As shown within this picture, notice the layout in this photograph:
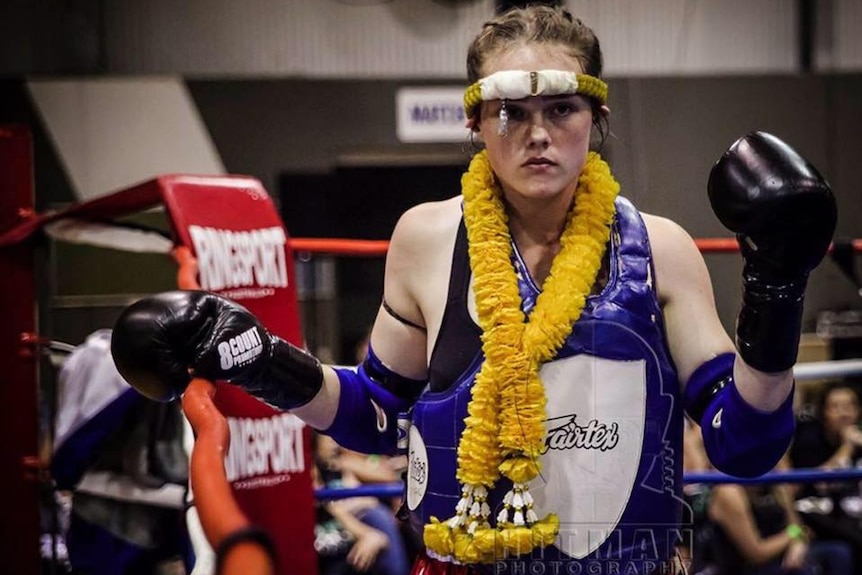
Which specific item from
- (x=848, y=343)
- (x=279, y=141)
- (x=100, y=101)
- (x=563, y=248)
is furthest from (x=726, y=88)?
(x=563, y=248)

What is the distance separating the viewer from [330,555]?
338cm

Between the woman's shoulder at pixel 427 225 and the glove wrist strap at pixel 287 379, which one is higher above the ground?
the woman's shoulder at pixel 427 225

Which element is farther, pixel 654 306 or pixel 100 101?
pixel 100 101

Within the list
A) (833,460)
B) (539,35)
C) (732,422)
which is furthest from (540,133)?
(833,460)

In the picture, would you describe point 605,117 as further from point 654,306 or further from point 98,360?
point 98,360

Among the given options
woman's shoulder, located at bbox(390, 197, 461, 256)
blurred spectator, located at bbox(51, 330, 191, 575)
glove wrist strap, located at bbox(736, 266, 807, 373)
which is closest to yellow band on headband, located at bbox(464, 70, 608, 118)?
woman's shoulder, located at bbox(390, 197, 461, 256)

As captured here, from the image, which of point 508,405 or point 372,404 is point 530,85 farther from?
point 372,404

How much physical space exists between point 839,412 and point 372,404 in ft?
9.28

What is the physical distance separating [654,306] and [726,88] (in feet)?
14.9

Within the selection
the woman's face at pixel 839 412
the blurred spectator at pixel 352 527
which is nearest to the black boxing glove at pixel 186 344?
the blurred spectator at pixel 352 527

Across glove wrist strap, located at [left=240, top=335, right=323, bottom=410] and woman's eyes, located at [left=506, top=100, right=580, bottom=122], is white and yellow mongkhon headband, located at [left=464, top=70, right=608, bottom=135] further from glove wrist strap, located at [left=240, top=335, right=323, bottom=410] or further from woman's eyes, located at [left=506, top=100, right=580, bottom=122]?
glove wrist strap, located at [left=240, top=335, right=323, bottom=410]

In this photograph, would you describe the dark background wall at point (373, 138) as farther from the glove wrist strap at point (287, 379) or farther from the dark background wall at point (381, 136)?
the glove wrist strap at point (287, 379)

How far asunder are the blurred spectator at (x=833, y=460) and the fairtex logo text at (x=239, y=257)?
2487mm

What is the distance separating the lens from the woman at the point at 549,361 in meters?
1.31
